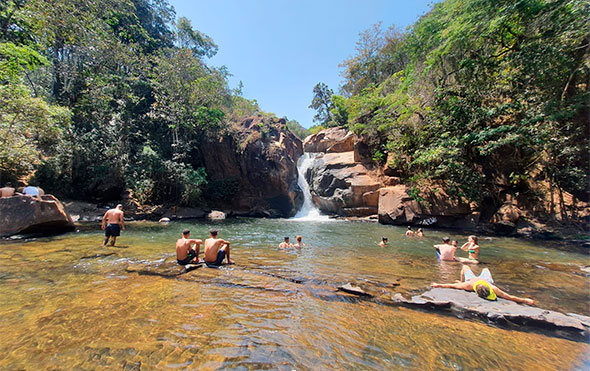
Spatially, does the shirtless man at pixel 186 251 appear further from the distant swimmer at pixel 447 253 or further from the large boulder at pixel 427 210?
the large boulder at pixel 427 210

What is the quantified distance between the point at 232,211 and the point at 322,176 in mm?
9484

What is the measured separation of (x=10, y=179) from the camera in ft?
42.3

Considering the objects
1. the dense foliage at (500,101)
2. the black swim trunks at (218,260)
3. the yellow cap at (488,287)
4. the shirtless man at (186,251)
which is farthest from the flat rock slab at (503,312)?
the dense foliage at (500,101)

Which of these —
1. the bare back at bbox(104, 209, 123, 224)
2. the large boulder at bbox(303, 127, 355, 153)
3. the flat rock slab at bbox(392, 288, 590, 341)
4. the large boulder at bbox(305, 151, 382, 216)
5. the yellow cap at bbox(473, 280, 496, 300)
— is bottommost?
the flat rock slab at bbox(392, 288, 590, 341)

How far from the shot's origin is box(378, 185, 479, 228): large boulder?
1416 centimetres

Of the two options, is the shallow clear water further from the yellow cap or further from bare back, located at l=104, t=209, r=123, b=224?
bare back, located at l=104, t=209, r=123, b=224

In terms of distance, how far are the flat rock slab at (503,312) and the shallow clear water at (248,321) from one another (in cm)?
24

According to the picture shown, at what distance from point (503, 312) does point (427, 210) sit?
40.7 feet

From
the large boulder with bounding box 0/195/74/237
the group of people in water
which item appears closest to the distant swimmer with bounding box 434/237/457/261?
the group of people in water

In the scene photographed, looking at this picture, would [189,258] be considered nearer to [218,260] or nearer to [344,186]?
[218,260]

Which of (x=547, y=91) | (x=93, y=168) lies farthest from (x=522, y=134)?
(x=93, y=168)

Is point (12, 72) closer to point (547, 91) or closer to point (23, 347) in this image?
point (23, 347)

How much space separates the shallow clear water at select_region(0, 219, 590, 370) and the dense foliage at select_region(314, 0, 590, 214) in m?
7.50

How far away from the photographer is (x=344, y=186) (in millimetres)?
20766
